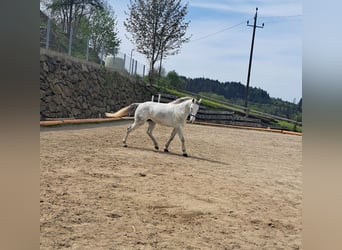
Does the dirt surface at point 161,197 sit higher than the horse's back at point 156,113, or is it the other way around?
the horse's back at point 156,113

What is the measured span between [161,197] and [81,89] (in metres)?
3.17

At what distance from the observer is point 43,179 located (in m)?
1.67

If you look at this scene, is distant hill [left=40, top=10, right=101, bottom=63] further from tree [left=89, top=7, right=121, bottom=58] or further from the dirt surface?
the dirt surface

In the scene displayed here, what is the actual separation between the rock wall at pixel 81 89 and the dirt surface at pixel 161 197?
60 centimetres

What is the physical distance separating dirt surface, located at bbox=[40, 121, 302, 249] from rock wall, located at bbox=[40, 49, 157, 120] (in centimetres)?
60

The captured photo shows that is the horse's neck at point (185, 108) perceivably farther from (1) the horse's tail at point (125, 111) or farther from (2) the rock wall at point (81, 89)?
(2) the rock wall at point (81, 89)

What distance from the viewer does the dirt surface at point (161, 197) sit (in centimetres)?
112

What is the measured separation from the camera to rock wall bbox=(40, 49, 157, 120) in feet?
11.8

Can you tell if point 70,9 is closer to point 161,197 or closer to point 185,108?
point 185,108

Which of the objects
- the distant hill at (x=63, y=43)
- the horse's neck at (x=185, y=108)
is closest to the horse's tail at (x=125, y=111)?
the horse's neck at (x=185, y=108)
